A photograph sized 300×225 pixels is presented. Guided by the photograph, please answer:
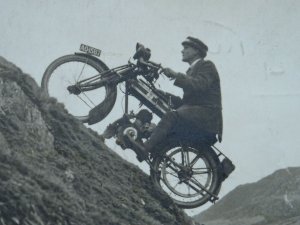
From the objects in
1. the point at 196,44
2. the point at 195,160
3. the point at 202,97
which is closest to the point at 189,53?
the point at 196,44

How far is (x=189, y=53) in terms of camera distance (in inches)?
430

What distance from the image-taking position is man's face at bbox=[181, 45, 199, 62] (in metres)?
10.9

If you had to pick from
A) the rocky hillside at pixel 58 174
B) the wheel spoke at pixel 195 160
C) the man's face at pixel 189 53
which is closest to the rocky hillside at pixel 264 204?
the wheel spoke at pixel 195 160

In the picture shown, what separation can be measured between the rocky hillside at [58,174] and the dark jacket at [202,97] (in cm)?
140

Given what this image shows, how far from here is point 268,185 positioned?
52.6 meters

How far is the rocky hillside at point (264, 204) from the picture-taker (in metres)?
35.2

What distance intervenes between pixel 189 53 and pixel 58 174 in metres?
4.13

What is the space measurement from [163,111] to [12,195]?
4728 mm

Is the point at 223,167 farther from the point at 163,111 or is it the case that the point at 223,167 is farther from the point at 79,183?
the point at 79,183

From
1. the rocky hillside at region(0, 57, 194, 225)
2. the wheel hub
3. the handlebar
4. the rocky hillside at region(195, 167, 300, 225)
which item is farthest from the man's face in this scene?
the rocky hillside at region(195, 167, 300, 225)

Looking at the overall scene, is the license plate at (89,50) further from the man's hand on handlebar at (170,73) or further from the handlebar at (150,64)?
the man's hand on handlebar at (170,73)

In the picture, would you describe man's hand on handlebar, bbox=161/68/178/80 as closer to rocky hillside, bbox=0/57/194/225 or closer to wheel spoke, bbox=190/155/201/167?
wheel spoke, bbox=190/155/201/167

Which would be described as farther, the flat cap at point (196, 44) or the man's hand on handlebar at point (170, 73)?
the flat cap at point (196, 44)

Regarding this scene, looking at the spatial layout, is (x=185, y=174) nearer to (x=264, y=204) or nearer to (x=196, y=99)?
(x=196, y=99)
